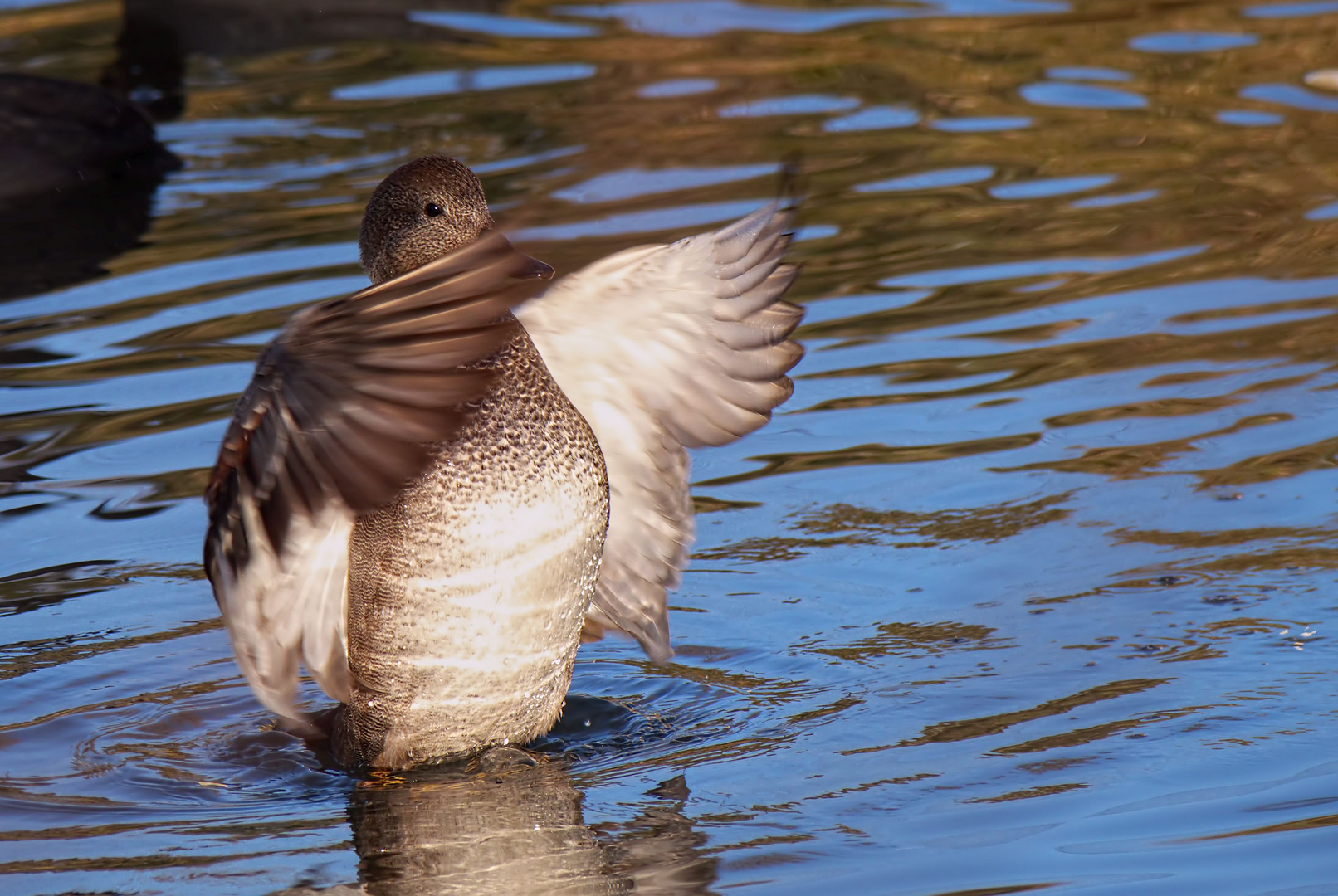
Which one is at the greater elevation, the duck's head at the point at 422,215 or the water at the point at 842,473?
the duck's head at the point at 422,215

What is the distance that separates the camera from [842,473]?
5957 millimetres

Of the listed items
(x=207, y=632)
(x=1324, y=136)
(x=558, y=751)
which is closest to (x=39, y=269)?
(x=207, y=632)

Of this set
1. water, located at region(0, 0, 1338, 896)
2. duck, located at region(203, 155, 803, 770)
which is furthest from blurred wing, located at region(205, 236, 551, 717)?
water, located at region(0, 0, 1338, 896)

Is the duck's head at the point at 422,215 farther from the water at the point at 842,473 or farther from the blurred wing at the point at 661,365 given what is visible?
the water at the point at 842,473

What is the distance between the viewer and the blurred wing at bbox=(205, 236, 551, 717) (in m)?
3.45

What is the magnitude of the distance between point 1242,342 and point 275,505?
414cm

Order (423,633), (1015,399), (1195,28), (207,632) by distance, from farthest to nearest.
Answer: (1195,28) → (1015,399) → (207,632) → (423,633)

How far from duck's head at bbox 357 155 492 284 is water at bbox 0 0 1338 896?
23.4 inches

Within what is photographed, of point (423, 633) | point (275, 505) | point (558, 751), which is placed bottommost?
point (558, 751)

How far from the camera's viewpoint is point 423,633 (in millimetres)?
4059

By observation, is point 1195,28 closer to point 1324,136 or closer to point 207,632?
point 1324,136

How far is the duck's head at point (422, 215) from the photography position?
431 cm

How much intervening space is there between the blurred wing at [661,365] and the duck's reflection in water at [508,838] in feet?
2.36

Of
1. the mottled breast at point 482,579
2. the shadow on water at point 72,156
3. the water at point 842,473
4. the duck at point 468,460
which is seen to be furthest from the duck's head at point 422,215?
the shadow on water at point 72,156
